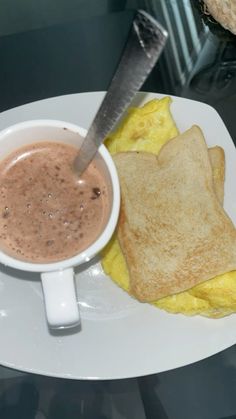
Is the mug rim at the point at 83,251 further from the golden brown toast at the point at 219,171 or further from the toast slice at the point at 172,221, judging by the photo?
the golden brown toast at the point at 219,171

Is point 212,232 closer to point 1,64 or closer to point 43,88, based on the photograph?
point 43,88

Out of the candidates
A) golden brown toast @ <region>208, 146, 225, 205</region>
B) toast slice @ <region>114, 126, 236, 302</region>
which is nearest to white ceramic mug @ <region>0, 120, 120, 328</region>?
toast slice @ <region>114, 126, 236, 302</region>

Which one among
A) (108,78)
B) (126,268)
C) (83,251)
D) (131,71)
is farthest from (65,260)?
(108,78)

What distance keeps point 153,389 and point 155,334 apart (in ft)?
0.63

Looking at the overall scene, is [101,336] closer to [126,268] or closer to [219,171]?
[126,268]

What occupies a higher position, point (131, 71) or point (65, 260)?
point (131, 71)

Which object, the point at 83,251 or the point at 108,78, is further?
the point at 108,78

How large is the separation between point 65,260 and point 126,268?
0.76 ft

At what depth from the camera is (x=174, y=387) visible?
4.12 ft

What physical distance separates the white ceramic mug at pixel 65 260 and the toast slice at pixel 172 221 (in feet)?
0.52

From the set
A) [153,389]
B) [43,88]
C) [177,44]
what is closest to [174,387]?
[153,389]

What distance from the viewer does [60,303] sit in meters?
0.92

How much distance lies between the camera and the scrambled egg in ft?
3.69

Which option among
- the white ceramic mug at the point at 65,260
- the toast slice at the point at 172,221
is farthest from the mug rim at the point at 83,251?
the toast slice at the point at 172,221
